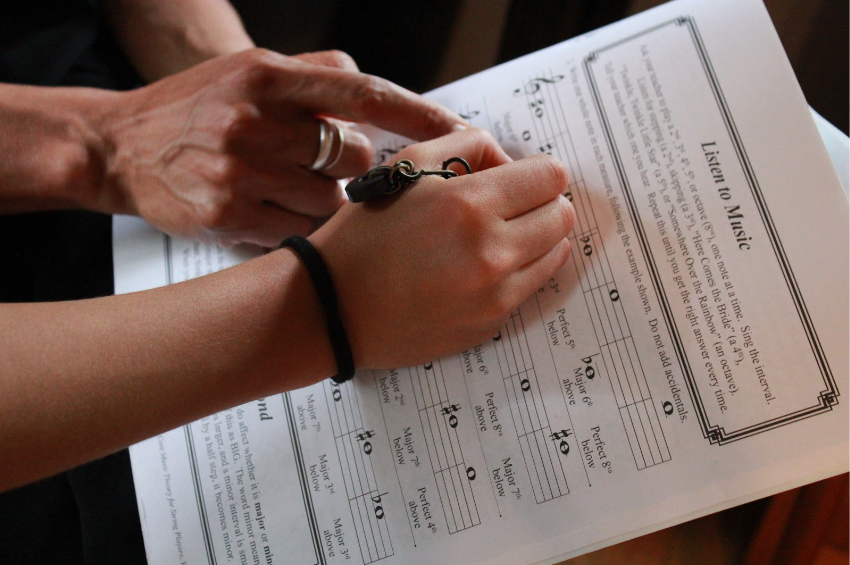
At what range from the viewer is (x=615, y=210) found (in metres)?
0.56

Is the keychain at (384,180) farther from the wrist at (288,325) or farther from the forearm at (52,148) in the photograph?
the forearm at (52,148)

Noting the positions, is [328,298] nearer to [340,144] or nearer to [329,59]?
[340,144]

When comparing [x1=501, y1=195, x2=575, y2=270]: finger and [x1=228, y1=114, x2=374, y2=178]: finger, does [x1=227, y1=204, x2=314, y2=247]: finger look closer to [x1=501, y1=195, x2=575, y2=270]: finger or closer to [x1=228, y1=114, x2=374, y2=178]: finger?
[x1=228, y1=114, x2=374, y2=178]: finger

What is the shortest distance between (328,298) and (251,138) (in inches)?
8.1

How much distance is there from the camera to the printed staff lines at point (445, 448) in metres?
0.51

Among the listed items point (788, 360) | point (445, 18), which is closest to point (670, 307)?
point (788, 360)

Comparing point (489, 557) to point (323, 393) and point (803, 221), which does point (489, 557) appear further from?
point (803, 221)

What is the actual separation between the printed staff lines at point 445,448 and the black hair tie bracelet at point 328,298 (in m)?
0.08

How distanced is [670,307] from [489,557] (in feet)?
0.90

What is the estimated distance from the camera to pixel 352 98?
575 millimetres

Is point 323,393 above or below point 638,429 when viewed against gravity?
above

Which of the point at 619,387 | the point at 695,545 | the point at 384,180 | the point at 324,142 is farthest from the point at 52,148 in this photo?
the point at 695,545

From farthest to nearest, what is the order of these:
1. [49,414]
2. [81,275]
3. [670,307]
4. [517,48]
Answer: [517,48] < [81,275] < [670,307] < [49,414]

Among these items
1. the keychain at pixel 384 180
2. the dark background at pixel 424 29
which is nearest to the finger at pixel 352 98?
the keychain at pixel 384 180
